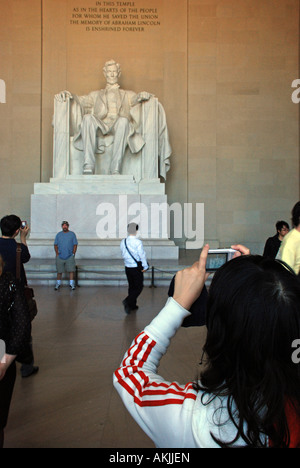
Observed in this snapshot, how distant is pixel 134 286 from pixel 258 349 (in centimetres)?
446

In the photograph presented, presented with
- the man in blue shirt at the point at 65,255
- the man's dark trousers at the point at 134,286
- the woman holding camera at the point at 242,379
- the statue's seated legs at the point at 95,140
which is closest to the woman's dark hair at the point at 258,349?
the woman holding camera at the point at 242,379

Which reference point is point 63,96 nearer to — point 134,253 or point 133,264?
point 134,253

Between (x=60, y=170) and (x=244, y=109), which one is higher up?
(x=244, y=109)

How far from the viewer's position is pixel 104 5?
11.4m

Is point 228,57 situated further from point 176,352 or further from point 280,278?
point 280,278

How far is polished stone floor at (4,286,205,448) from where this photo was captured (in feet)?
7.11

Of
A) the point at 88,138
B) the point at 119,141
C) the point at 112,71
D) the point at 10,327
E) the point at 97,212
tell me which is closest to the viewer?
the point at 10,327

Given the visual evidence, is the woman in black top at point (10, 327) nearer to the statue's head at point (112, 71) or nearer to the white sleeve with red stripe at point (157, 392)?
the white sleeve with red stripe at point (157, 392)

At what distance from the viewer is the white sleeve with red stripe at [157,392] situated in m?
0.82

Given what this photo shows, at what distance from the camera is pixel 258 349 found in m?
0.77

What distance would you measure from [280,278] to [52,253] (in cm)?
810

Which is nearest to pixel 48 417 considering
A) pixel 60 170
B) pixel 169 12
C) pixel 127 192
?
pixel 127 192

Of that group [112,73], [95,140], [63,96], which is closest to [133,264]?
[95,140]

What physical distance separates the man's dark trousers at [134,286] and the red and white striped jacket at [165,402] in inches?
166
